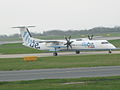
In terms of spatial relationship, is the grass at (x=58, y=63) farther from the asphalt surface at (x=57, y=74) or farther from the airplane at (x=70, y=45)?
the airplane at (x=70, y=45)

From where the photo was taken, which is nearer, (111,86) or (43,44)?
(111,86)

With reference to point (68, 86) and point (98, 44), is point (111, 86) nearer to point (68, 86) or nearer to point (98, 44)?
point (68, 86)

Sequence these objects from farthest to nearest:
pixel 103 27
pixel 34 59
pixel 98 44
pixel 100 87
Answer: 1. pixel 103 27
2. pixel 98 44
3. pixel 34 59
4. pixel 100 87

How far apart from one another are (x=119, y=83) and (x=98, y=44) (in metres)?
34.6

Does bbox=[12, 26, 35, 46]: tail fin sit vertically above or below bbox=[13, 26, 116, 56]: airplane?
above

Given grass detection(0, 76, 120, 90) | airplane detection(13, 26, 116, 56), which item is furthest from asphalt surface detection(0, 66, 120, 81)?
airplane detection(13, 26, 116, 56)

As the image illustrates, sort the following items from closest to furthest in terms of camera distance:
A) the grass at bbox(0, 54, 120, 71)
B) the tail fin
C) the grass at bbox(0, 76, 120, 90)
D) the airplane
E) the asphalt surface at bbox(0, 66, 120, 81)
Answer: the grass at bbox(0, 76, 120, 90)
the asphalt surface at bbox(0, 66, 120, 81)
the grass at bbox(0, 54, 120, 71)
the airplane
the tail fin

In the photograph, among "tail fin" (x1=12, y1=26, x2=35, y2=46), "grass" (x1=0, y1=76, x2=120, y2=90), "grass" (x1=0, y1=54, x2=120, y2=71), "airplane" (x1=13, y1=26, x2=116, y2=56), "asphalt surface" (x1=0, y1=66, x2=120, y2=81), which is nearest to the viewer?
"grass" (x1=0, y1=76, x2=120, y2=90)

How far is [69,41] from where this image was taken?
56.7 metres

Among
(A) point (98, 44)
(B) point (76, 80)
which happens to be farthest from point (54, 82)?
(A) point (98, 44)

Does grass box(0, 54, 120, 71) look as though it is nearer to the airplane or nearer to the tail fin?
the airplane

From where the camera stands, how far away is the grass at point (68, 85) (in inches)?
769

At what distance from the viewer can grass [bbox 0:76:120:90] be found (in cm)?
1953

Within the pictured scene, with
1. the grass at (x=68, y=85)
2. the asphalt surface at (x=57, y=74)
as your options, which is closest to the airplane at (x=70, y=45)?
the asphalt surface at (x=57, y=74)
